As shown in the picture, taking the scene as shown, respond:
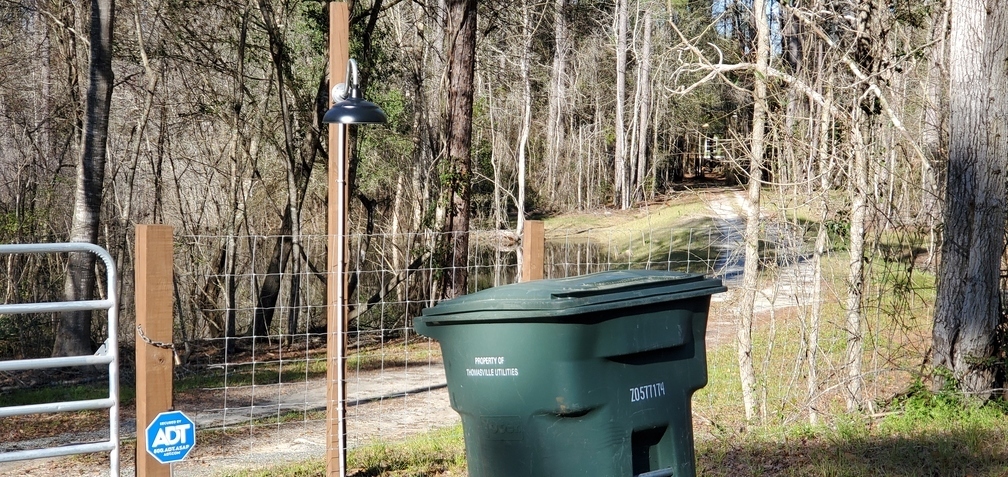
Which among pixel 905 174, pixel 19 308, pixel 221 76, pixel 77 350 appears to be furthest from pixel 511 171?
pixel 19 308

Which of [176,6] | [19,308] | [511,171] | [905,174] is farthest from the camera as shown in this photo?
[511,171]

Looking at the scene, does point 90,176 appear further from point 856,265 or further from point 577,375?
point 577,375

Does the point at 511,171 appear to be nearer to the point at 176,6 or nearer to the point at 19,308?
the point at 176,6

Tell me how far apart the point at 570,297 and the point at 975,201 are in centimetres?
467

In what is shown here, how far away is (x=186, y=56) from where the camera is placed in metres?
15.1

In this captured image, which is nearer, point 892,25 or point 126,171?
point 892,25

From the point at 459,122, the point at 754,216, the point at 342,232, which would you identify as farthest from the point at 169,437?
the point at 459,122

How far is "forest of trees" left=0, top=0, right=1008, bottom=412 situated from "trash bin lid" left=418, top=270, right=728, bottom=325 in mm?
3273

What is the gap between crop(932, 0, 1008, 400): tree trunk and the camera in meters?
6.73

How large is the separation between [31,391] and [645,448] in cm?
955

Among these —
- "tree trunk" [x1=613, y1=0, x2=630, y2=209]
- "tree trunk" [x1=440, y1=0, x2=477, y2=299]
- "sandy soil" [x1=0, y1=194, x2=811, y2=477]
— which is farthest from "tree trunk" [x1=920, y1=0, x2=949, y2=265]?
→ "tree trunk" [x1=613, y1=0, x2=630, y2=209]

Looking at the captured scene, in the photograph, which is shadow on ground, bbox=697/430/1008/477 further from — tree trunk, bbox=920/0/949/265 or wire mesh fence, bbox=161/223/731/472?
tree trunk, bbox=920/0/949/265

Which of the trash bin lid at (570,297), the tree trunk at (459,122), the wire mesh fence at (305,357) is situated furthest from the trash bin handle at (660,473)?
the tree trunk at (459,122)

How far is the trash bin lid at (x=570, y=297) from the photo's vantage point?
11.4ft
